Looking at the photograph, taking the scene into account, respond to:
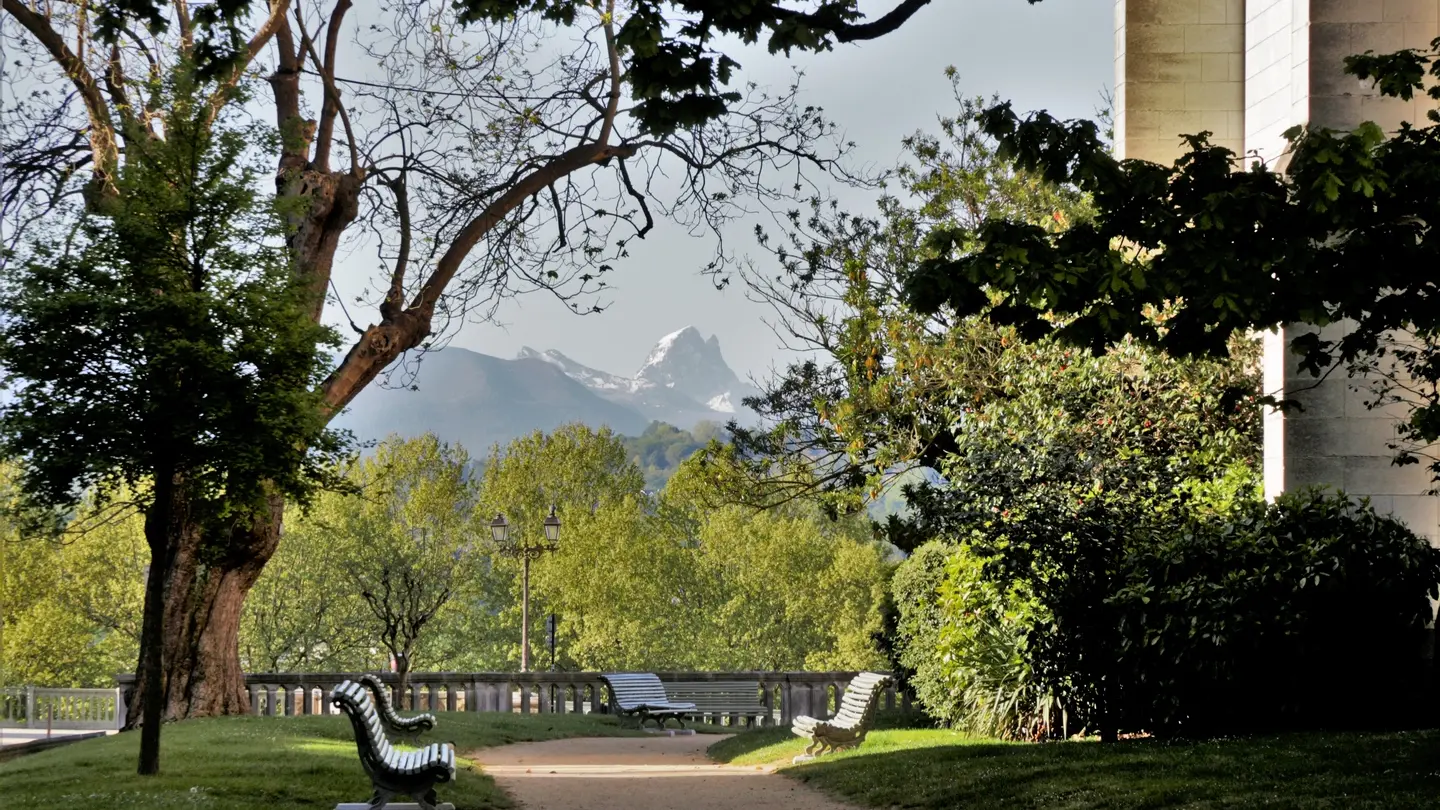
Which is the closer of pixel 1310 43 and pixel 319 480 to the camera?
pixel 319 480

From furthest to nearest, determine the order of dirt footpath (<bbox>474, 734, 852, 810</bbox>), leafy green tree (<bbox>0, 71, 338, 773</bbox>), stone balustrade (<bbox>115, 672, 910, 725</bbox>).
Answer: stone balustrade (<bbox>115, 672, 910, 725</bbox>)
dirt footpath (<bbox>474, 734, 852, 810</bbox>)
leafy green tree (<bbox>0, 71, 338, 773</bbox>)

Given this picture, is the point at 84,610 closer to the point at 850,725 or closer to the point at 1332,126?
the point at 850,725

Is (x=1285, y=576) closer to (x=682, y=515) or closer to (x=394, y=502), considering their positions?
(x=394, y=502)

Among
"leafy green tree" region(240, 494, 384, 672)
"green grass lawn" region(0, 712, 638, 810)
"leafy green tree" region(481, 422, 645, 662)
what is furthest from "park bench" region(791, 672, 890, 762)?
"leafy green tree" region(481, 422, 645, 662)

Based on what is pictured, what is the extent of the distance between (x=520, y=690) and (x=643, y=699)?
288cm

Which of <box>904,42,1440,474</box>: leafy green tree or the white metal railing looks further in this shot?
the white metal railing

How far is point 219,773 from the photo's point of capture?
33.9 ft

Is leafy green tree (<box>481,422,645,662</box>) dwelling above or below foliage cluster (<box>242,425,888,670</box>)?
above

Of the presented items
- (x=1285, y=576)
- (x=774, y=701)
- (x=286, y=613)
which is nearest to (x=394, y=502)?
(x=286, y=613)

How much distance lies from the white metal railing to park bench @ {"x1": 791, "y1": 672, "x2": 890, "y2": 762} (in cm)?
1721

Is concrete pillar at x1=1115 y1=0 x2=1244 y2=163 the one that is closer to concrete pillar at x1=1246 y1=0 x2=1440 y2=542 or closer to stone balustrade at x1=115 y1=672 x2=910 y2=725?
concrete pillar at x1=1246 y1=0 x2=1440 y2=542

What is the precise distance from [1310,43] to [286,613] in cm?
3876

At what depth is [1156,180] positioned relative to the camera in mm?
8477

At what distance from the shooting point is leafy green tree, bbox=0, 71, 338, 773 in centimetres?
1035
